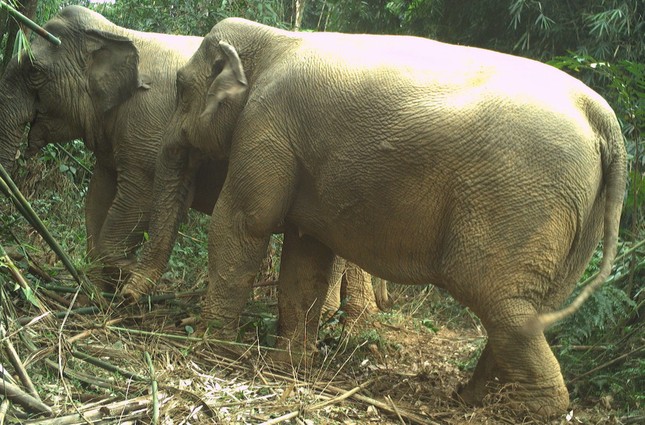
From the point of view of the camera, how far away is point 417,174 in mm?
5070

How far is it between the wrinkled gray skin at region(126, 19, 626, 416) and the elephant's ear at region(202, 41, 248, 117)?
1cm

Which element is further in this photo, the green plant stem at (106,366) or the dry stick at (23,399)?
the green plant stem at (106,366)

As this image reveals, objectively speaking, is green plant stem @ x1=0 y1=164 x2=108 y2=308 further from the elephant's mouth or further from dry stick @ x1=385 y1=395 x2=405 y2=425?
the elephant's mouth

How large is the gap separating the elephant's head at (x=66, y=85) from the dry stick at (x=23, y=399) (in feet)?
13.4

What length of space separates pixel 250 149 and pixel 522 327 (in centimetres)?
196

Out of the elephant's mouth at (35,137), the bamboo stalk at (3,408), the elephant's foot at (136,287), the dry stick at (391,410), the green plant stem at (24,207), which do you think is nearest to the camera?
the bamboo stalk at (3,408)

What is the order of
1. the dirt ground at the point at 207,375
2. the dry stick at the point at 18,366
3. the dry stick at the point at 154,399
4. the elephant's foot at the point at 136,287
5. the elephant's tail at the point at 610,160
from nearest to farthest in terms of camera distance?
the dry stick at the point at 18,366
the dry stick at the point at 154,399
the dirt ground at the point at 207,375
the elephant's tail at the point at 610,160
the elephant's foot at the point at 136,287

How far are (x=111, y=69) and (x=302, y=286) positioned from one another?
2.65 metres

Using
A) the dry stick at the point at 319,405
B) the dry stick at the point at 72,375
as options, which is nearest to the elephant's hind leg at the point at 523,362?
the dry stick at the point at 319,405

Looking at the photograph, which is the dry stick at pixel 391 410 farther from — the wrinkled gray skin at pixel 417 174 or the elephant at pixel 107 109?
the elephant at pixel 107 109

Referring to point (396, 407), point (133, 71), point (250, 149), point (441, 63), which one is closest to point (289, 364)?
point (396, 407)

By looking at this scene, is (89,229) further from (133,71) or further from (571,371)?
(571,371)

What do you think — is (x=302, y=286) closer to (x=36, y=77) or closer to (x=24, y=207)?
(x=24, y=207)

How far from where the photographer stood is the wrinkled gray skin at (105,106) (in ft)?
24.2
